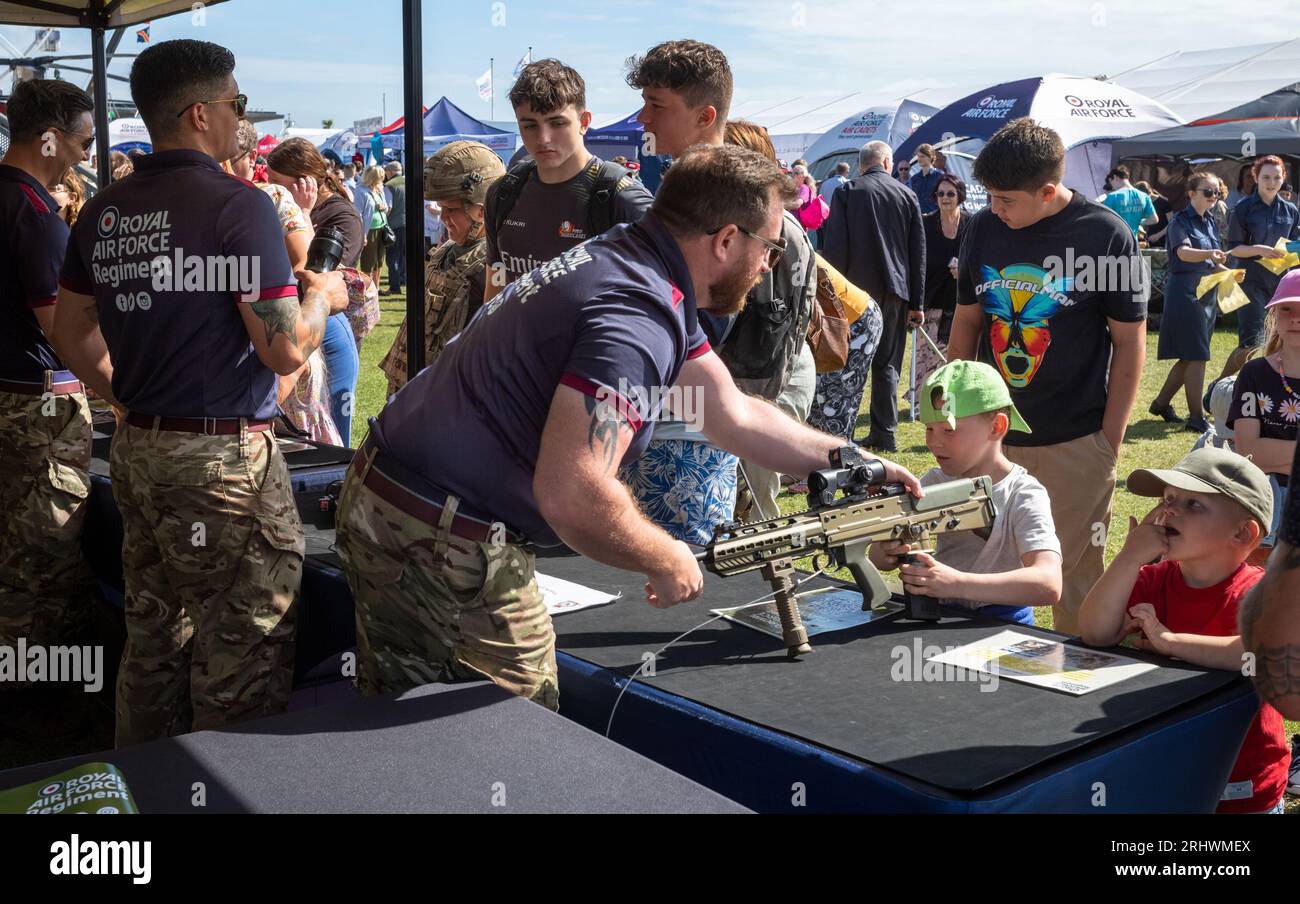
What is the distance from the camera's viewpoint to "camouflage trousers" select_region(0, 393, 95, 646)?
378 centimetres

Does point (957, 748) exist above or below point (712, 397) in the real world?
below

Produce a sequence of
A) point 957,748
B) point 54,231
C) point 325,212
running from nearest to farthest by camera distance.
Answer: point 957,748, point 54,231, point 325,212

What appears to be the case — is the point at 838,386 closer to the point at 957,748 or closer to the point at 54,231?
the point at 54,231

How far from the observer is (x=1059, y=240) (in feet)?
11.3

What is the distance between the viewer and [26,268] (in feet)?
12.3

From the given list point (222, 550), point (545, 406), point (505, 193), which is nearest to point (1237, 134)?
point (505, 193)

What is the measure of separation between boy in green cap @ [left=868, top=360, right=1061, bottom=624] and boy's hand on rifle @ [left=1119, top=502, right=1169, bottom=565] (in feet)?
0.57

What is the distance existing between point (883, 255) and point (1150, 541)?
203 inches

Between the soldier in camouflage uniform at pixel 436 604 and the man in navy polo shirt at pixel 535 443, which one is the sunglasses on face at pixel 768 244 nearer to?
the man in navy polo shirt at pixel 535 443

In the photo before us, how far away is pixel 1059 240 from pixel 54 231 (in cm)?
312

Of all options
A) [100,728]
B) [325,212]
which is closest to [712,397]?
[100,728]

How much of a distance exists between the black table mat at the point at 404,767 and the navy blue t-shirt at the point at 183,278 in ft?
3.80

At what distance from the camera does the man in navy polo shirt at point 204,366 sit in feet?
8.95
